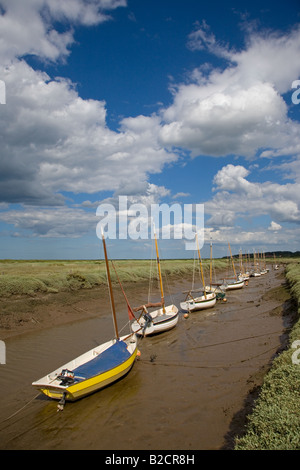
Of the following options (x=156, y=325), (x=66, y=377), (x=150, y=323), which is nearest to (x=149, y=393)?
(x=66, y=377)

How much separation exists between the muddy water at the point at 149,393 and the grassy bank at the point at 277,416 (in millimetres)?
1584

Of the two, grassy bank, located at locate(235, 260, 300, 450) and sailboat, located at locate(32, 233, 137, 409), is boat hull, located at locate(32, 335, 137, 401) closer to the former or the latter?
sailboat, located at locate(32, 233, 137, 409)

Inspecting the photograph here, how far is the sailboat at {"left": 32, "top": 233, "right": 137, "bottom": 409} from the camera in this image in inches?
456

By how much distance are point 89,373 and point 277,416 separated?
316 inches

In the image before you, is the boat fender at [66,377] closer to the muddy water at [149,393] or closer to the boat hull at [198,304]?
the muddy water at [149,393]

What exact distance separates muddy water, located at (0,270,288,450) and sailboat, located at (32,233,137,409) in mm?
655

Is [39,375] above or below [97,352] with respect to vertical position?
below

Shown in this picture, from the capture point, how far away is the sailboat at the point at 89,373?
11570mm

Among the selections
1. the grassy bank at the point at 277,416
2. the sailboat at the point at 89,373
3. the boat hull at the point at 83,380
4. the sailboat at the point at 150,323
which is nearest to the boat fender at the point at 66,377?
the sailboat at the point at 89,373

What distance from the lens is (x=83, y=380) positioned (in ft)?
39.0

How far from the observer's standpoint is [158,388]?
1343 cm
